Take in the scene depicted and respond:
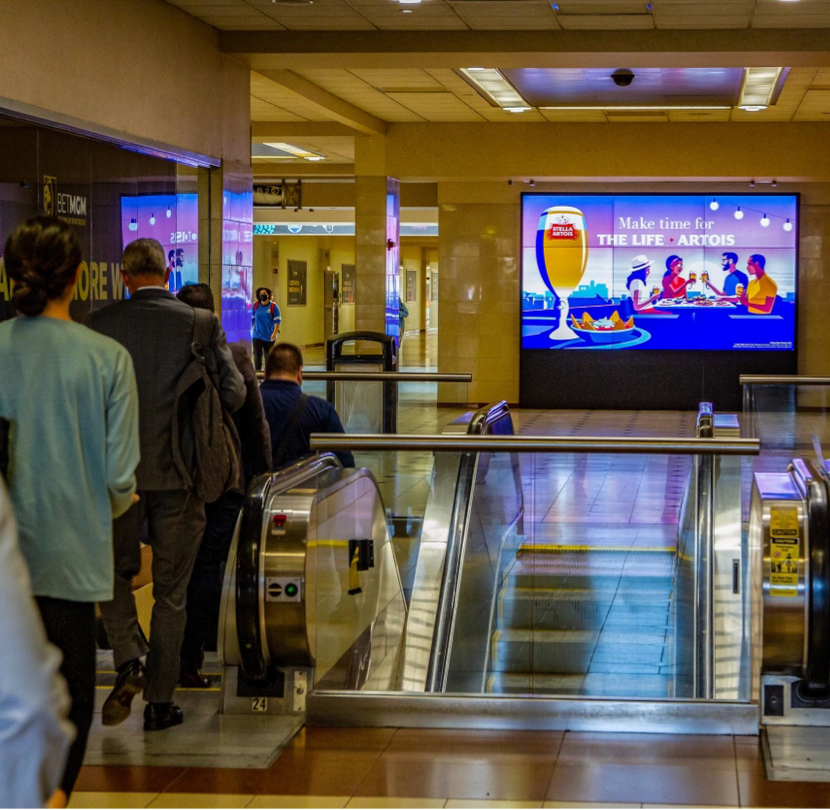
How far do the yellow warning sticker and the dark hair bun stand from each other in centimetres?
280

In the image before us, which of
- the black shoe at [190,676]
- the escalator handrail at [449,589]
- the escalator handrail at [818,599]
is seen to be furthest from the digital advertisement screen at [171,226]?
the escalator handrail at [818,599]

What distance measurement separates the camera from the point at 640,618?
5.17 metres

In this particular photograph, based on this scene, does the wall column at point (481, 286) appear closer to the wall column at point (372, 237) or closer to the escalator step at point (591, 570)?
the wall column at point (372, 237)

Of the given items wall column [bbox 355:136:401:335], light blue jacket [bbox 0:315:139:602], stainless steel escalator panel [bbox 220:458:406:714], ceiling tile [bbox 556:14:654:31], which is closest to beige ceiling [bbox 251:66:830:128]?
wall column [bbox 355:136:401:335]

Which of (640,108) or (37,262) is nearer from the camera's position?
(37,262)

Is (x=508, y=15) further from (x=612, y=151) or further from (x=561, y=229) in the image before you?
(x=561, y=229)

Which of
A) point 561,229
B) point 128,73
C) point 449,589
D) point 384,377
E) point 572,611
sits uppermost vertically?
point 128,73

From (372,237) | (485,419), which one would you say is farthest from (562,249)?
(485,419)

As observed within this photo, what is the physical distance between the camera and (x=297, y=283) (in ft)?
109

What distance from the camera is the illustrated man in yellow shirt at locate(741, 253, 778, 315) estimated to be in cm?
1723

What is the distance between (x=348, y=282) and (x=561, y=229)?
23281 mm

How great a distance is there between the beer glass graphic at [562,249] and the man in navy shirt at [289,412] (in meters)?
12.5

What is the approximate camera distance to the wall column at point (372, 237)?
16438mm

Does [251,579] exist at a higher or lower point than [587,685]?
higher
